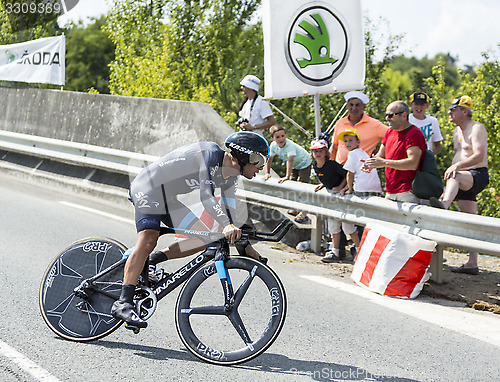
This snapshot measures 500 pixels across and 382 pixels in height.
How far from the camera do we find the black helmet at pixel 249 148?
4668mm

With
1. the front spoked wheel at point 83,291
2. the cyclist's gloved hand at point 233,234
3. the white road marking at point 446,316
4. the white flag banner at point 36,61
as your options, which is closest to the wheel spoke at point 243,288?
the cyclist's gloved hand at point 233,234

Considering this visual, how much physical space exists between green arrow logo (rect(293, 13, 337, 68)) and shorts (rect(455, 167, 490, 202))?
2.74m

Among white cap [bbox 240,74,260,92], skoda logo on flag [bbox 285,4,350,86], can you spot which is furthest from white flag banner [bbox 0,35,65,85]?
skoda logo on flag [bbox 285,4,350,86]

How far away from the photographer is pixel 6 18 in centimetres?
2111

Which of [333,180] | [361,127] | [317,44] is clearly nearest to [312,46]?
[317,44]

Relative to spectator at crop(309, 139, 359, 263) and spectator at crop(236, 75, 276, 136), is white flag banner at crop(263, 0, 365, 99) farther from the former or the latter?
spectator at crop(309, 139, 359, 263)

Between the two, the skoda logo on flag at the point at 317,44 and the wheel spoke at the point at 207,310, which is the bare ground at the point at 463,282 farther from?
the wheel spoke at the point at 207,310

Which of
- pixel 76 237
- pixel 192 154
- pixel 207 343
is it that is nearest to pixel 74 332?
pixel 207 343

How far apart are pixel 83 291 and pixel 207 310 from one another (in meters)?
1.02

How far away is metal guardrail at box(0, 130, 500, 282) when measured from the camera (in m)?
6.60

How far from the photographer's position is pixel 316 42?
9383 mm

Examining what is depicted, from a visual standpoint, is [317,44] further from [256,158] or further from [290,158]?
[256,158]

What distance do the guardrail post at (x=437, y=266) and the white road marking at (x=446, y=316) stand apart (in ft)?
2.25

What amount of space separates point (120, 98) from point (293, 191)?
412 centimetres
